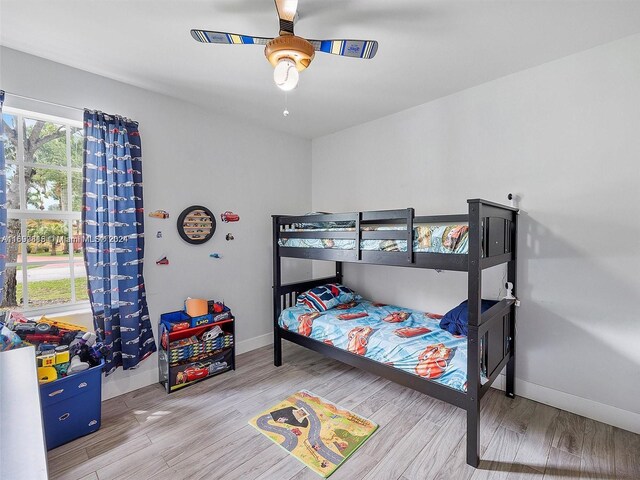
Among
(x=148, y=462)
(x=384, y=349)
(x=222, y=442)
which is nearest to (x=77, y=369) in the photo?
(x=148, y=462)

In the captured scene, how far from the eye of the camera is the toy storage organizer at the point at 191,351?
2.57 meters

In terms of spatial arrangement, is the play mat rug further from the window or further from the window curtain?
the window

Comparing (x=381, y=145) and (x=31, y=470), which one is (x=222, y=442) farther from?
(x=381, y=145)

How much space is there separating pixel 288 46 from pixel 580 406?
10.1 ft

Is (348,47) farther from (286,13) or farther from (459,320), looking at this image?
(459,320)

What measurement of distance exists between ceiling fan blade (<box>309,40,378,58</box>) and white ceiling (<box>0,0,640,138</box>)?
319 mm

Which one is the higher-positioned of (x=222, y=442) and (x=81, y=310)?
(x=81, y=310)

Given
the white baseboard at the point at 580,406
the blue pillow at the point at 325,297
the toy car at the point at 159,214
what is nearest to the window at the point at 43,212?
the toy car at the point at 159,214

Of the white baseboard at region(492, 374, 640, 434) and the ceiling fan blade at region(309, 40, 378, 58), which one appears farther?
the white baseboard at region(492, 374, 640, 434)

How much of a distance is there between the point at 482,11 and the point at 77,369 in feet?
11.0

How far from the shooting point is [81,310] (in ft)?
7.95

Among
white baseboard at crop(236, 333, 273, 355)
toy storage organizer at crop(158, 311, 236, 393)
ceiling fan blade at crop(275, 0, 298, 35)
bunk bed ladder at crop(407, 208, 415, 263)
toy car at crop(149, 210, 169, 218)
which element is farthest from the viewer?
white baseboard at crop(236, 333, 273, 355)

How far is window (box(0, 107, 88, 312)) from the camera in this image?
2.18 metres

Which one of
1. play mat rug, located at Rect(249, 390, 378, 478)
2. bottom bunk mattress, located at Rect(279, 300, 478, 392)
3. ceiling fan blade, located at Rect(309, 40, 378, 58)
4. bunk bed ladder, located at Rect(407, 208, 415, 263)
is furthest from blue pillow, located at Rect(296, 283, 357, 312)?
ceiling fan blade, located at Rect(309, 40, 378, 58)
